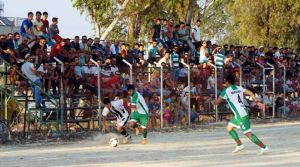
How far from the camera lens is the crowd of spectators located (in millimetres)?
22547

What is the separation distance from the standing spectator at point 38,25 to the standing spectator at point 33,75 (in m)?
1.73

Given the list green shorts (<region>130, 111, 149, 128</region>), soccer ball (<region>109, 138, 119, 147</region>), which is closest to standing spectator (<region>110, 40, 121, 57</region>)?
green shorts (<region>130, 111, 149, 128</region>)

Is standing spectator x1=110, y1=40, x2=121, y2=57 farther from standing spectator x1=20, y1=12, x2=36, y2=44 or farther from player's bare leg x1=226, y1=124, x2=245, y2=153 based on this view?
player's bare leg x1=226, y1=124, x2=245, y2=153

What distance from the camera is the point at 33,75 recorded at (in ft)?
72.4

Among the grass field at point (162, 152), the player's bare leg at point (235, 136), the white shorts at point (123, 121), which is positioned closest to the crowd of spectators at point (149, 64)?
the grass field at point (162, 152)

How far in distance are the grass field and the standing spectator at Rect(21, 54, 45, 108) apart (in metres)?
2.25

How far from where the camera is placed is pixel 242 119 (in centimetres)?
1703

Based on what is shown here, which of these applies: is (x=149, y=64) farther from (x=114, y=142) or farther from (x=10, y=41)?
(x=114, y=142)

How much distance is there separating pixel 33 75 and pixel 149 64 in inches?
226

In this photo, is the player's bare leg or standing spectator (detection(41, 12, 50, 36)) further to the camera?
standing spectator (detection(41, 12, 50, 36))

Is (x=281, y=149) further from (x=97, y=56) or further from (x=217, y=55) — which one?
(x=217, y=55)

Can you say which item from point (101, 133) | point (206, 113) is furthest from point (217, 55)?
point (101, 133)

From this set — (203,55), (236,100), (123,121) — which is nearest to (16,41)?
(123,121)

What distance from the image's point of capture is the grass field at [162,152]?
1545cm
